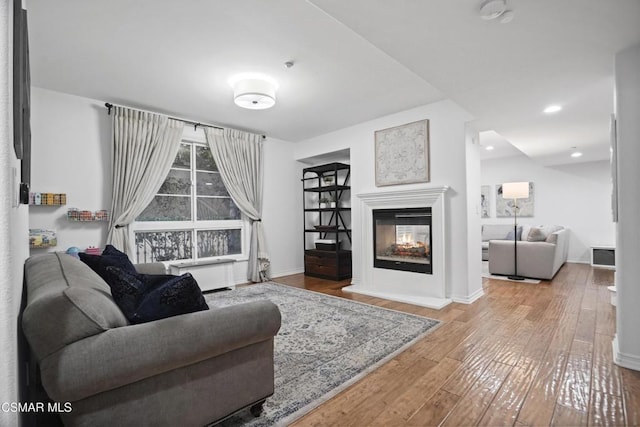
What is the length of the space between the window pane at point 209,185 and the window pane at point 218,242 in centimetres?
62

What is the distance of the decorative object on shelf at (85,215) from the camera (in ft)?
11.6

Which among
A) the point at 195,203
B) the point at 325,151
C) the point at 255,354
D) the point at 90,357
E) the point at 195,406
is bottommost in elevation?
the point at 195,406

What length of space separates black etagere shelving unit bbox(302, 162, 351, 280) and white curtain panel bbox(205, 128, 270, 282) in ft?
2.98

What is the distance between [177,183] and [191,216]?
20.9 inches

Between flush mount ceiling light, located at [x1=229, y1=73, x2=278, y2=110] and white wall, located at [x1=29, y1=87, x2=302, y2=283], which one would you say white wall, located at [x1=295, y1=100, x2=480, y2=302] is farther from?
white wall, located at [x1=29, y1=87, x2=302, y2=283]

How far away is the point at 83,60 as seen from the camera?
2828 mm

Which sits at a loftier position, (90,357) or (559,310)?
(90,357)

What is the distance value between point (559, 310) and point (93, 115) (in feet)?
19.5

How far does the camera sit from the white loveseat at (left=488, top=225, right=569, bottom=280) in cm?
497

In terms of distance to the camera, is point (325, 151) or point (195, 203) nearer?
point (195, 203)

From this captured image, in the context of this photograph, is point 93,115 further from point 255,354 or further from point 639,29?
point 639,29

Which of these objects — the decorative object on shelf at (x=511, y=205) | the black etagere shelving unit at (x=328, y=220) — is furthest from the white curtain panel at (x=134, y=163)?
the decorative object on shelf at (x=511, y=205)

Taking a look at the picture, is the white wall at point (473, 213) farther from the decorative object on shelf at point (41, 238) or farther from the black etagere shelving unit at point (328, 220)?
the decorative object on shelf at point (41, 238)

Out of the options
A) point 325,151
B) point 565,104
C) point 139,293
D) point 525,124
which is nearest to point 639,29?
point 565,104
